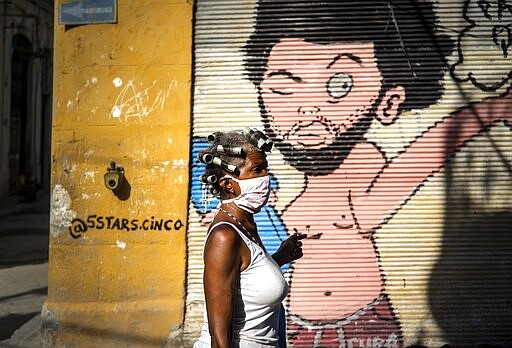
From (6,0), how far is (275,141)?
15685 mm

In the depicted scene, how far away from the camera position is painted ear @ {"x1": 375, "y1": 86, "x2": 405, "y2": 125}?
577 centimetres

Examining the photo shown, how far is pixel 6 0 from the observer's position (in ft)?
61.3

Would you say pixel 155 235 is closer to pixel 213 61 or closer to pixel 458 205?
pixel 213 61

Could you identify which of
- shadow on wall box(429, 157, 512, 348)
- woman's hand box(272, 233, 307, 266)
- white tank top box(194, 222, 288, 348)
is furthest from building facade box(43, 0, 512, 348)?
white tank top box(194, 222, 288, 348)

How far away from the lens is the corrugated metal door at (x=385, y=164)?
18.9 feet

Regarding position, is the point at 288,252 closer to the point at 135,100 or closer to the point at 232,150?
the point at 232,150

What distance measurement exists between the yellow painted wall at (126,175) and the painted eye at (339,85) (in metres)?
1.31

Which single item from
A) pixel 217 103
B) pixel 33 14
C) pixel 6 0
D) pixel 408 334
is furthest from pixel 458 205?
pixel 33 14

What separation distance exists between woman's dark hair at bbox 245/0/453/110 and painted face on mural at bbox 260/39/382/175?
0.08m

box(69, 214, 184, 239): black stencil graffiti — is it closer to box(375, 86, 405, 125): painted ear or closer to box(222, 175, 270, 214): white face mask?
box(375, 86, 405, 125): painted ear

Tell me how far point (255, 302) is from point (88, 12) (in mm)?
3989

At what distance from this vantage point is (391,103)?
228 inches

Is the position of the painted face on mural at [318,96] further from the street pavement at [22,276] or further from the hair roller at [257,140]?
the street pavement at [22,276]

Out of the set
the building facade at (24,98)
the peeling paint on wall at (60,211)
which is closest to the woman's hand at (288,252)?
the peeling paint on wall at (60,211)
